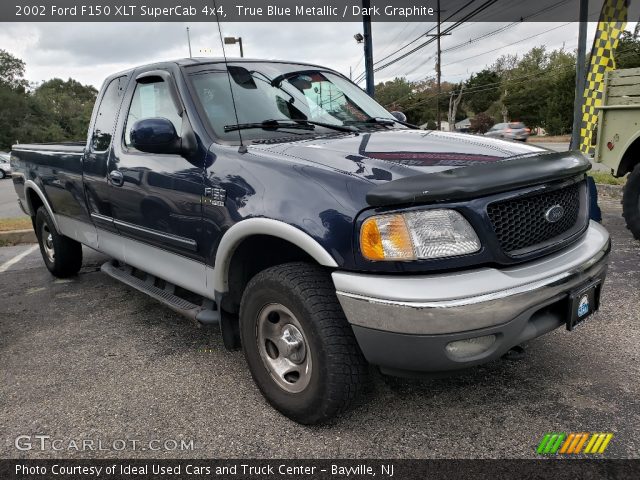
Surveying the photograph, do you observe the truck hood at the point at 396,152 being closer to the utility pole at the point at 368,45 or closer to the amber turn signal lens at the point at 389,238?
the amber turn signal lens at the point at 389,238

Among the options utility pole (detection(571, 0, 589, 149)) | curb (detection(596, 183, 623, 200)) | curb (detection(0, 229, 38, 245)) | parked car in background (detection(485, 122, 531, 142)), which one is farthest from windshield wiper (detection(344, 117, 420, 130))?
parked car in background (detection(485, 122, 531, 142))

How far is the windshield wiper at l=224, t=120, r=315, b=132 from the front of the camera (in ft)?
9.57

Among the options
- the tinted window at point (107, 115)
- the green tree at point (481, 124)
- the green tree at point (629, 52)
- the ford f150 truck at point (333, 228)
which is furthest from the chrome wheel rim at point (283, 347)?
the green tree at point (481, 124)

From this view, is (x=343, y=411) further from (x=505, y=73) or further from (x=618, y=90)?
(x=505, y=73)

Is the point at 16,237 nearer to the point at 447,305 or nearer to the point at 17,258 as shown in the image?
the point at 17,258

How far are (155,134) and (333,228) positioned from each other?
4.19 ft

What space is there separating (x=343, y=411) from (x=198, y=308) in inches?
47.7

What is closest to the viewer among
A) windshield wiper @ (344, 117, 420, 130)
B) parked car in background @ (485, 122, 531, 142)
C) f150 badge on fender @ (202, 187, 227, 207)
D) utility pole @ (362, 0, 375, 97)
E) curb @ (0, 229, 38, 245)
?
f150 badge on fender @ (202, 187, 227, 207)

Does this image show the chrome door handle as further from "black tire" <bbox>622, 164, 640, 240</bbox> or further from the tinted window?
"black tire" <bbox>622, 164, 640, 240</bbox>

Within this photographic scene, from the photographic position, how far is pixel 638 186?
554 centimetres

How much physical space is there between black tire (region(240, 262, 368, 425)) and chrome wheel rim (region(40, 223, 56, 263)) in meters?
3.75

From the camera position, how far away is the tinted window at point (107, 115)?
3.83 meters

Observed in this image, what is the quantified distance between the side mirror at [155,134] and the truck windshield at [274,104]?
0.23 m

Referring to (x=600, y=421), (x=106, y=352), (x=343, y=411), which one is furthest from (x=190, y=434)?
(x=600, y=421)
